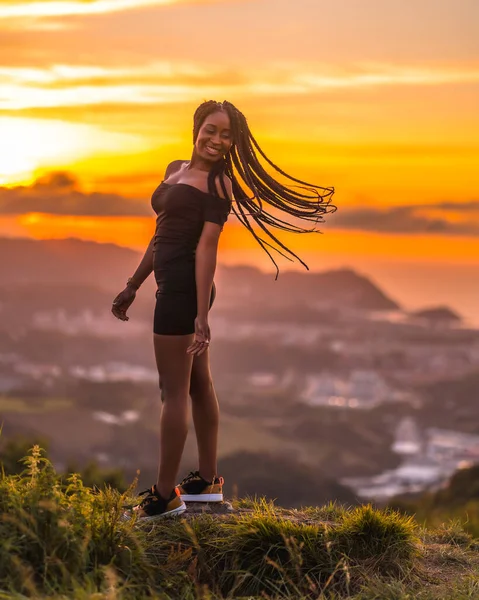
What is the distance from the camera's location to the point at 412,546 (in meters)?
7.09

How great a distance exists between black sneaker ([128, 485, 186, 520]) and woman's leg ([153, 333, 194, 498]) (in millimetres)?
40

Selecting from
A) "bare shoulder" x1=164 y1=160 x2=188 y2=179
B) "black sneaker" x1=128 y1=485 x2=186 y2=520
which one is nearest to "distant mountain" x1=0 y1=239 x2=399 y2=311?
"bare shoulder" x1=164 y1=160 x2=188 y2=179

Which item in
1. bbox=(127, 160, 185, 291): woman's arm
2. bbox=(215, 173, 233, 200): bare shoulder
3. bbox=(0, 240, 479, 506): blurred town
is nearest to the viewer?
bbox=(215, 173, 233, 200): bare shoulder

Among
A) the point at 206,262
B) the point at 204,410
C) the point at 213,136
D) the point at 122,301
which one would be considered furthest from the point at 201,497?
the point at 213,136

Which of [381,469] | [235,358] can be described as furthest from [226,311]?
[381,469]

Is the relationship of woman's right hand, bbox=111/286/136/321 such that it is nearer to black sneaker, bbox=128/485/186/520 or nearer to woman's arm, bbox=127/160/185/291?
woman's arm, bbox=127/160/185/291

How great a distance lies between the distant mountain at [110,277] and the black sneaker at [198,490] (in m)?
149

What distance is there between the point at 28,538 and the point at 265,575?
1586 mm

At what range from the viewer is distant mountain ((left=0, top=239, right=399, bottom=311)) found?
161625 millimetres

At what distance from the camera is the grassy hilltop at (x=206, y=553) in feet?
18.2

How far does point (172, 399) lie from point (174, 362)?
257 millimetres

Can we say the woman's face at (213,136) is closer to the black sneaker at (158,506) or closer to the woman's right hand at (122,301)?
the woman's right hand at (122,301)

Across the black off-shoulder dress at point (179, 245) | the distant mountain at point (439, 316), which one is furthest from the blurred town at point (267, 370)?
the black off-shoulder dress at point (179, 245)

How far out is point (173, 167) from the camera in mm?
7047
